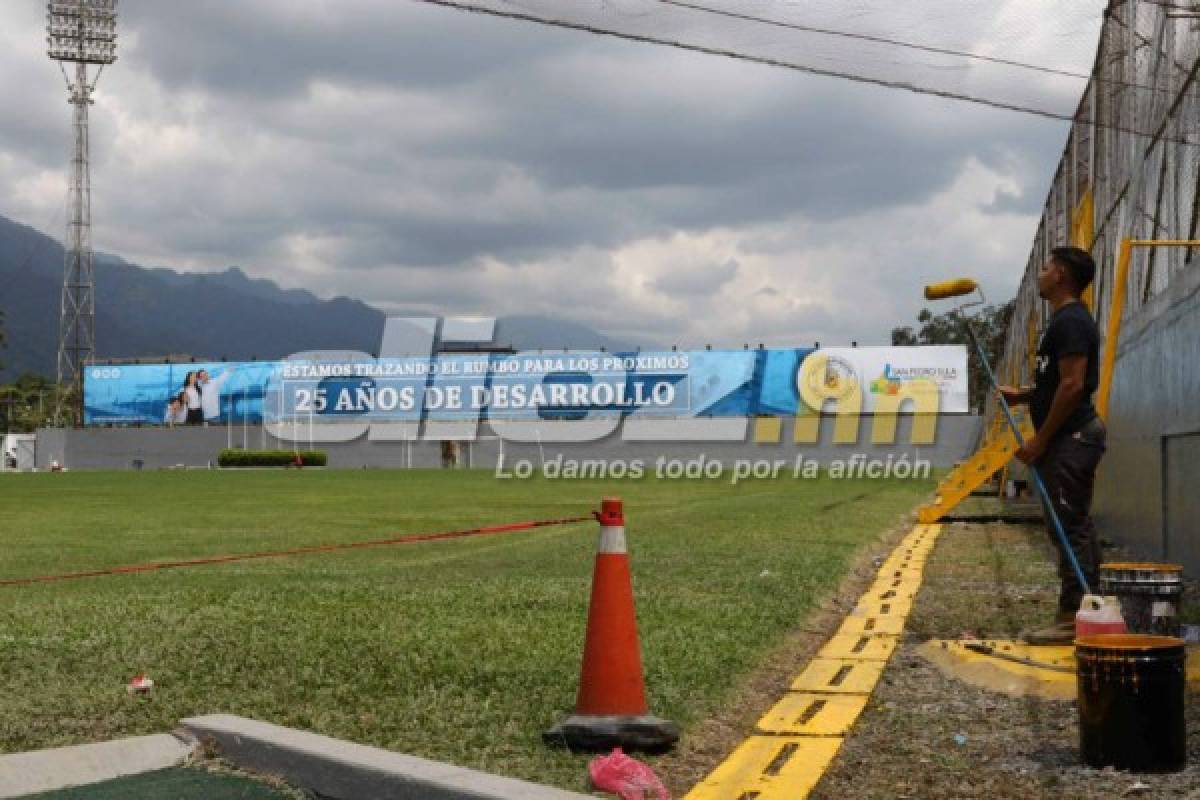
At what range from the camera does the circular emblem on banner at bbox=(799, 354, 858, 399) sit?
74.0m

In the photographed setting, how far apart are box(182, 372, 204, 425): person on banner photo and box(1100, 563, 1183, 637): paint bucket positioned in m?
85.8

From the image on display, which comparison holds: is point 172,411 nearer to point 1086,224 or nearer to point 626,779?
point 1086,224

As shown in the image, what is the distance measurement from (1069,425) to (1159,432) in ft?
17.3

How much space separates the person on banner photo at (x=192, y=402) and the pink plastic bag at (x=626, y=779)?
8666 cm

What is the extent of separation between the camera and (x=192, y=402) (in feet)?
287

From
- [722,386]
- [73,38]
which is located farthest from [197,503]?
[73,38]

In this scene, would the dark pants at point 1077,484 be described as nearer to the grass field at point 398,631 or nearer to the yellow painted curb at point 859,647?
the yellow painted curb at point 859,647

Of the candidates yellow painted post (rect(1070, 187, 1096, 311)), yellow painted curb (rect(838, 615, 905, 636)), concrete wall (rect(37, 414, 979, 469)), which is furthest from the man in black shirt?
concrete wall (rect(37, 414, 979, 469))

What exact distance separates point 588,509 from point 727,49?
17.5 m

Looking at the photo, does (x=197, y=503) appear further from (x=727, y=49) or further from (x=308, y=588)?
(x=727, y=49)

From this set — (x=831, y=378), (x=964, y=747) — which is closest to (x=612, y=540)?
(x=964, y=747)

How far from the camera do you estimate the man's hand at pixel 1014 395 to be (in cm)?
732

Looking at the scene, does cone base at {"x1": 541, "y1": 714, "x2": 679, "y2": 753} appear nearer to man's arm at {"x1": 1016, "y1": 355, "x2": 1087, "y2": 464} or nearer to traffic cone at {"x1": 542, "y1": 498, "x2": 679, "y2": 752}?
traffic cone at {"x1": 542, "y1": 498, "x2": 679, "y2": 752}

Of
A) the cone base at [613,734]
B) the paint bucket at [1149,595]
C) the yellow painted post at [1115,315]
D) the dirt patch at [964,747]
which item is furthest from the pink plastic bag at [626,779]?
the yellow painted post at [1115,315]
